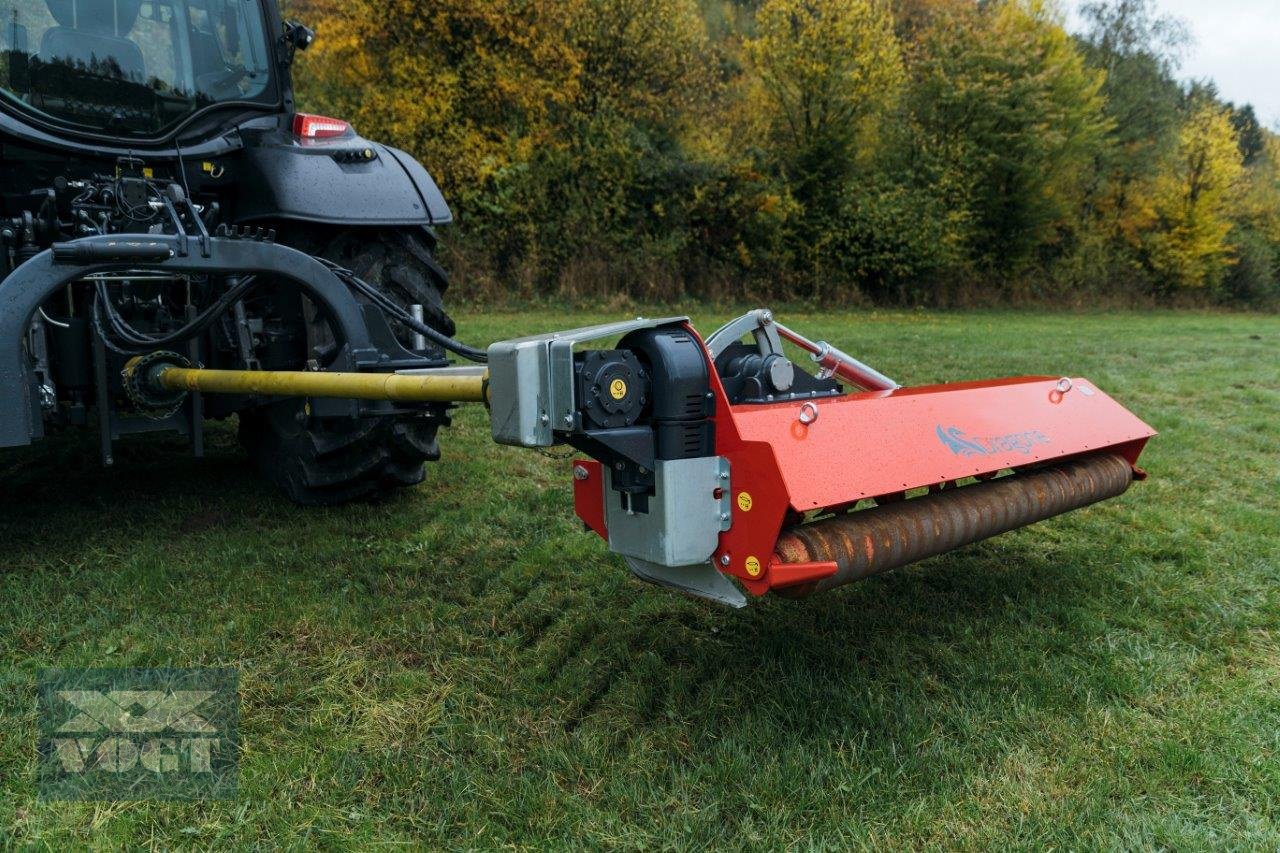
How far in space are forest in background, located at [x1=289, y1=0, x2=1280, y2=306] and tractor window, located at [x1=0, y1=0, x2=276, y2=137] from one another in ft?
37.1

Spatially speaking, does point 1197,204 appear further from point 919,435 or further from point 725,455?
point 725,455

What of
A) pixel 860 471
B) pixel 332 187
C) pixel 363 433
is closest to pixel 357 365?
pixel 363 433

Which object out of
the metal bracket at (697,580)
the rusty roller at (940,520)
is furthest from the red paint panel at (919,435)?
the metal bracket at (697,580)

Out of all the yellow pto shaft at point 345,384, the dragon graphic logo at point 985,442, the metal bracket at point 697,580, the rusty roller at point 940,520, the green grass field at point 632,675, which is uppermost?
the yellow pto shaft at point 345,384

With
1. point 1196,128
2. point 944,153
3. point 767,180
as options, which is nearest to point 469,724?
point 767,180

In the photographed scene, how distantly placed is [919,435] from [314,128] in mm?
2824

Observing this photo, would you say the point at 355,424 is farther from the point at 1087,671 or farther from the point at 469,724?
the point at 1087,671

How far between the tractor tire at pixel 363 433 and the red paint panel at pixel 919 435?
5.92 ft

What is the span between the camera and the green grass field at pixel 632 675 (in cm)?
192

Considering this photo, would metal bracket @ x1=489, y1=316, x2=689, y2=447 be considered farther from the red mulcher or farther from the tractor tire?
the tractor tire

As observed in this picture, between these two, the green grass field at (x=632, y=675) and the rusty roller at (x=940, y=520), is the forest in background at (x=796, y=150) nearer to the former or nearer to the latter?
the green grass field at (x=632, y=675)

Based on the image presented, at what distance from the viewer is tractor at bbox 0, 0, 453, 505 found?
10.4 ft

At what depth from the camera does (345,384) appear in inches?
104

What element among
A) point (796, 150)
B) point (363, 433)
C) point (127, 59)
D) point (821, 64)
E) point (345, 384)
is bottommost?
point (363, 433)
